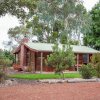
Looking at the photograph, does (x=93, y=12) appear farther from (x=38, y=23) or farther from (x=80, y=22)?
(x=38, y=23)

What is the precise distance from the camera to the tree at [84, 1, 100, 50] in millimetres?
51838

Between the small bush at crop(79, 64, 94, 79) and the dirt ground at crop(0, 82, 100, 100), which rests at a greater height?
the small bush at crop(79, 64, 94, 79)

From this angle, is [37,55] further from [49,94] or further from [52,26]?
[49,94]

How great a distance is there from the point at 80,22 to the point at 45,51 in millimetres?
15306

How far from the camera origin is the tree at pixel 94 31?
5184 centimetres

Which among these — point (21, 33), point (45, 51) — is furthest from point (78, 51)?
point (21, 33)

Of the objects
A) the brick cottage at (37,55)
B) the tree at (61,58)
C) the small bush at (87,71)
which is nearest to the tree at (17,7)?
the tree at (61,58)

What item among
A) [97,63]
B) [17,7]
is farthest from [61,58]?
[17,7]

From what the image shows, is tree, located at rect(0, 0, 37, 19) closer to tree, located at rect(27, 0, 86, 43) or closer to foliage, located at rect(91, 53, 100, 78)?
foliage, located at rect(91, 53, 100, 78)

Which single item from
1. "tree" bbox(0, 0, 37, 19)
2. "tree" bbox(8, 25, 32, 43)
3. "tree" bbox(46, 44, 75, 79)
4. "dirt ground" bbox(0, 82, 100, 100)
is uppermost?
"tree" bbox(8, 25, 32, 43)

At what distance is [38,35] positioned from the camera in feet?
181

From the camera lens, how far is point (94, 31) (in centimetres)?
5291

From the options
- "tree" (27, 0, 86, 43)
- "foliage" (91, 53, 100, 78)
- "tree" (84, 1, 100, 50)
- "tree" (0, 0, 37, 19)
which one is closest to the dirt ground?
"tree" (0, 0, 37, 19)

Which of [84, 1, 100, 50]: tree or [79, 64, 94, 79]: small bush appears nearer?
[79, 64, 94, 79]: small bush
